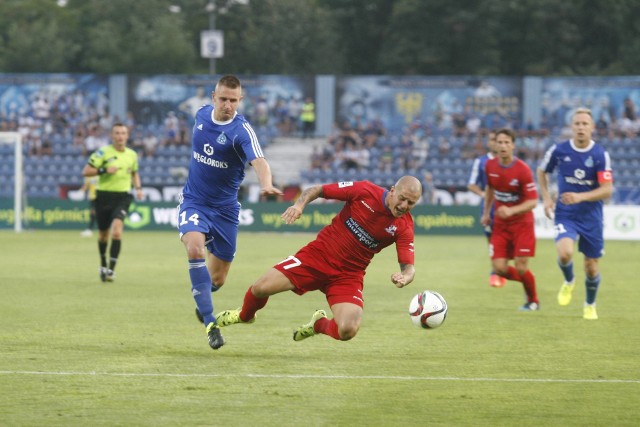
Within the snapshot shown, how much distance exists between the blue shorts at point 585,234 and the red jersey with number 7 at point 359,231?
4.33 meters

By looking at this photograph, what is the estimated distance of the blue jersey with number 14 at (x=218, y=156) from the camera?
10008 millimetres

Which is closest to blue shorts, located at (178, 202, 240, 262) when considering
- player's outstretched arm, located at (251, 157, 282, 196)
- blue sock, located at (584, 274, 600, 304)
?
player's outstretched arm, located at (251, 157, 282, 196)

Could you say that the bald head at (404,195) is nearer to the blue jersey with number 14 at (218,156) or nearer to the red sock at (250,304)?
the red sock at (250,304)

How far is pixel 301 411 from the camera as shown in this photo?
7184 mm

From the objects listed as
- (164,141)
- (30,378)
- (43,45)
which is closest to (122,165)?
(30,378)

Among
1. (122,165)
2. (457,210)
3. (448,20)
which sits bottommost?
(457,210)

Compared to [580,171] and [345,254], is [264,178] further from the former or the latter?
[580,171]

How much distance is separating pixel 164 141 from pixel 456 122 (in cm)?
1079

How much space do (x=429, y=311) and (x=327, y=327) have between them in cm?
85

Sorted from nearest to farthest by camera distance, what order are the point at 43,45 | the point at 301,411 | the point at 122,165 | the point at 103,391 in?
the point at 301,411, the point at 103,391, the point at 122,165, the point at 43,45

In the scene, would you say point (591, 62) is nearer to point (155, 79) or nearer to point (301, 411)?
point (155, 79)

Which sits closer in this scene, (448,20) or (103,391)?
(103,391)

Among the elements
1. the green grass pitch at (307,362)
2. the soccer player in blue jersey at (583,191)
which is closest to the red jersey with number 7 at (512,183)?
the soccer player in blue jersey at (583,191)

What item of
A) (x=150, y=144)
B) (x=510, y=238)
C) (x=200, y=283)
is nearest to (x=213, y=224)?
(x=200, y=283)
